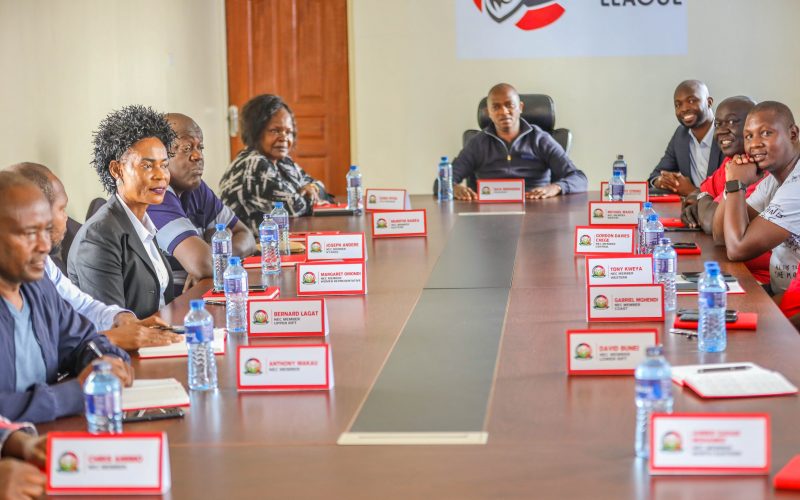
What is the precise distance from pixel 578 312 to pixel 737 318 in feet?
1.37

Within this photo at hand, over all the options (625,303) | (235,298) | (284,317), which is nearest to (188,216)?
(235,298)

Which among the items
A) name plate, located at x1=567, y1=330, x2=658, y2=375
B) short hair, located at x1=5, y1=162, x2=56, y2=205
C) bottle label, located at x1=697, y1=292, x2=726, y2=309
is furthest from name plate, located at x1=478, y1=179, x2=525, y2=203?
name plate, located at x1=567, y1=330, x2=658, y2=375

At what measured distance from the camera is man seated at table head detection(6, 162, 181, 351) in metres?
2.53

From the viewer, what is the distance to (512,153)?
237 inches

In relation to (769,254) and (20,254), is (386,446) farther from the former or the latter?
(769,254)

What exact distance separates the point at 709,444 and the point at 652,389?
0.17m

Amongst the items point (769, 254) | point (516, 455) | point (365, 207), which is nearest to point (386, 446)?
point (516, 455)

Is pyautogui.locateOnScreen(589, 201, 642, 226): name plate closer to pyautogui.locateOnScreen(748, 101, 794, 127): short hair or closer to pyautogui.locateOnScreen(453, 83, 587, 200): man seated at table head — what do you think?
pyautogui.locateOnScreen(748, 101, 794, 127): short hair

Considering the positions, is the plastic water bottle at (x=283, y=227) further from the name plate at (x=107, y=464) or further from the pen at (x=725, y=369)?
the name plate at (x=107, y=464)

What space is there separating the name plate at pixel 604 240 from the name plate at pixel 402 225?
2.58 ft

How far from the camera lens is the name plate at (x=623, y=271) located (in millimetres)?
2973

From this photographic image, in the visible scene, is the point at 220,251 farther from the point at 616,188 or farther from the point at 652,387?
the point at 616,188

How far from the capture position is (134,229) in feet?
10.9

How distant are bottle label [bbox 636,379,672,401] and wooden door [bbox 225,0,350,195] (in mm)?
6269
